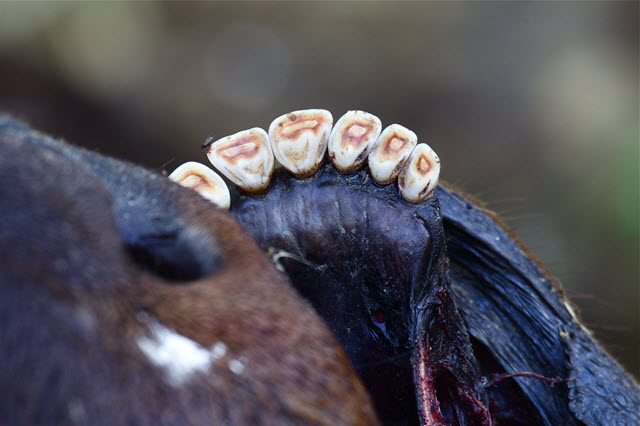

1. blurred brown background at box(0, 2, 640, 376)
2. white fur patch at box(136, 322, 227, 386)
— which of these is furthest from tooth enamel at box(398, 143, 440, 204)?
blurred brown background at box(0, 2, 640, 376)

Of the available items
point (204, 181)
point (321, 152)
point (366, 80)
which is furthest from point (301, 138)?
point (366, 80)

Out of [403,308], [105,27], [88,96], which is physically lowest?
[88,96]

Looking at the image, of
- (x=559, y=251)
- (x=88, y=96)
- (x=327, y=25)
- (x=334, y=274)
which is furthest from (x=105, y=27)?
(x=334, y=274)

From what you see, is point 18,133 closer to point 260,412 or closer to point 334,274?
point 260,412

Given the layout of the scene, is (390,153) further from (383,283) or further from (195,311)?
(195,311)

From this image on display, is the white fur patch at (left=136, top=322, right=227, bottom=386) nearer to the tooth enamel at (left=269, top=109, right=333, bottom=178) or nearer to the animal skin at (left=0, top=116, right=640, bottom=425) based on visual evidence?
the animal skin at (left=0, top=116, right=640, bottom=425)
